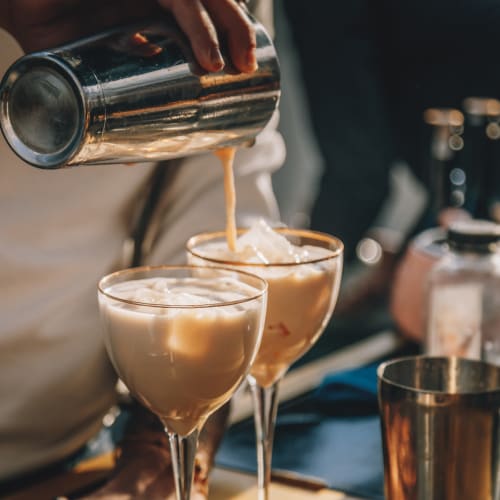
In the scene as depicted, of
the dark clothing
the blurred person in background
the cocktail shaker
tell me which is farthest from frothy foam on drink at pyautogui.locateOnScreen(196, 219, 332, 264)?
the dark clothing

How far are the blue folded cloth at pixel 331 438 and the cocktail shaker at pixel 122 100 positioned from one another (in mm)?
460

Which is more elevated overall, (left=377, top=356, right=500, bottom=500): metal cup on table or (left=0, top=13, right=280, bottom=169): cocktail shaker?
(left=0, top=13, right=280, bottom=169): cocktail shaker

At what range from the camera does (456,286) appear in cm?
138

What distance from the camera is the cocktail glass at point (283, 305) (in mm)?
903

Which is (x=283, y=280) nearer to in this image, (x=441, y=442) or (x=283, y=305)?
(x=283, y=305)

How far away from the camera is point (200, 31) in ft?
2.51

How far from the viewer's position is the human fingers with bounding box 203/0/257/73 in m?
0.79

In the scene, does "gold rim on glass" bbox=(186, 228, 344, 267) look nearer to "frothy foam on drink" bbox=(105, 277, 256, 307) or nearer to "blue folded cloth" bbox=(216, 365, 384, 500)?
"frothy foam on drink" bbox=(105, 277, 256, 307)

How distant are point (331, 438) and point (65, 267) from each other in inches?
16.9

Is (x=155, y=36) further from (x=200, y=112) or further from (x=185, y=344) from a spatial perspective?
(x=185, y=344)

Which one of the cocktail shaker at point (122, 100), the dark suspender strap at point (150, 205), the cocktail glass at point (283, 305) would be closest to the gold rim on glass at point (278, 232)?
the cocktail glass at point (283, 305)

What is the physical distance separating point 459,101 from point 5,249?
2100 millimetres

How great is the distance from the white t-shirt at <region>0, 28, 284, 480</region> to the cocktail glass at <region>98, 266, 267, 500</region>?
410 mm

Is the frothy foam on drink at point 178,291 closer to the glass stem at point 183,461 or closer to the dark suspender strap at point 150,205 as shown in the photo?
the glass stem at point 183,461
